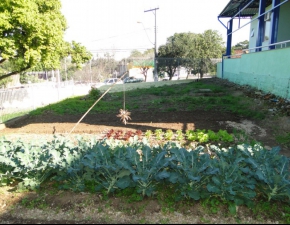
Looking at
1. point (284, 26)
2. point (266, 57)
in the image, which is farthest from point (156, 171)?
point (284, 26)

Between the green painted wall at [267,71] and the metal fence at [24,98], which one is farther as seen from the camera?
the metal fence at [24,98]

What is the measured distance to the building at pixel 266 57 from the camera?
816 cm

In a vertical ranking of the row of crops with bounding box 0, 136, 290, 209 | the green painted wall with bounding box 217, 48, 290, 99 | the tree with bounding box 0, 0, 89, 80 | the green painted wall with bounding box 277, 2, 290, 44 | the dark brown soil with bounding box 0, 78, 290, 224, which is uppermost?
the green painted wall with bounding box 277, 2, 290, 44

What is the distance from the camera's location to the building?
8.16 m

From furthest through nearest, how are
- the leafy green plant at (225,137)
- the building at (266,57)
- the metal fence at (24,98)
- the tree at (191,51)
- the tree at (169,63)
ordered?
the tree at (191,51) → the tree at (169,63) → the metal fence at (24,98) → the building at (266,57) → the leafy green plant at (225,137)

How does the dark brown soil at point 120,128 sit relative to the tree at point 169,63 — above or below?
below

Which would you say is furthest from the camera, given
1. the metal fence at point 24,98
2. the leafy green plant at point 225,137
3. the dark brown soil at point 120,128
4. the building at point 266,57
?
the metal fence at point 24,98

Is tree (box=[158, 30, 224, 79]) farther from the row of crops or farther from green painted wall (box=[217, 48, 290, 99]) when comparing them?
the row of crops

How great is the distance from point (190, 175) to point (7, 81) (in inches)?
887

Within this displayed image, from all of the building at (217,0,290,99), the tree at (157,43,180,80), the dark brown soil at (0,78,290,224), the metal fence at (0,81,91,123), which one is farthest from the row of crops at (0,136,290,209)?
the tree at (157,43,180,80)

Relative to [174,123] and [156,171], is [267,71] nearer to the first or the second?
[174,123]

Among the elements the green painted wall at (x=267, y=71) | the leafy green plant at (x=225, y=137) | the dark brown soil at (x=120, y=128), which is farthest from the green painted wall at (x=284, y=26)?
the leafy green plant at (x=225, y=137)

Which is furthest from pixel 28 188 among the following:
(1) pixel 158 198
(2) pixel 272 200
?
(2) pixel 272 200

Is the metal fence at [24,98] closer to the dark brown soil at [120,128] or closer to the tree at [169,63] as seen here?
the dark brown soil at [120,128]
